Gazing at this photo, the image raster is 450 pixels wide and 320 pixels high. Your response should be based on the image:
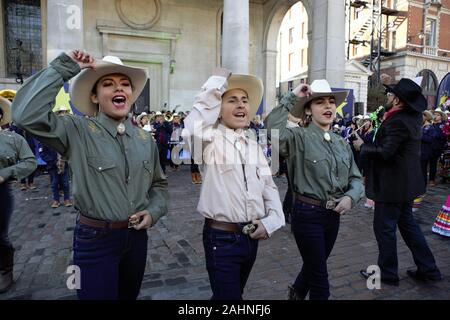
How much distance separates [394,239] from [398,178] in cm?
69

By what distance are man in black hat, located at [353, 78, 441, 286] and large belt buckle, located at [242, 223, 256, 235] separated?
2012 millimetres

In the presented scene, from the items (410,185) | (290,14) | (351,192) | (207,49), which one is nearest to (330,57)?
(207,49)

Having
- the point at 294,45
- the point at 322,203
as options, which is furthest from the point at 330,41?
the point at 294,45

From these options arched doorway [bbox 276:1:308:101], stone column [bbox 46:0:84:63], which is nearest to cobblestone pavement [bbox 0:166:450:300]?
stone column [bbox 46:0:84:63]

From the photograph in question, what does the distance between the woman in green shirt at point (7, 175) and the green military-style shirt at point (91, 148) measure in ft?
7.20

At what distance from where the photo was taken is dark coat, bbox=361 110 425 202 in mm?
3768

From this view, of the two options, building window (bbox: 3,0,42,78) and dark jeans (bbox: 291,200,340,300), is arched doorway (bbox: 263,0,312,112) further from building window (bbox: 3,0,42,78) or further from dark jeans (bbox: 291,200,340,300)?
dark jeans (bbox: 291,200,340,300)

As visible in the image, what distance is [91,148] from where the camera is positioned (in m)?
2.16

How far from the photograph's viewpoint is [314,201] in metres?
2.93

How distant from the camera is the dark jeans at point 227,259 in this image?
2.30 m

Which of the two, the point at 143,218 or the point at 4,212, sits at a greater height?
the point at 143,218

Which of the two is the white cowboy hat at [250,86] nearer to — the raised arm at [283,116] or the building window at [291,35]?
the raised arm at [283,116]

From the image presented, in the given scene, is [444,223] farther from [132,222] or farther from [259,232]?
[132,222]

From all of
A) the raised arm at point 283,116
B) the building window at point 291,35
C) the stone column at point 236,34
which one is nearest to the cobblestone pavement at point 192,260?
the raised arm at point 283,116
